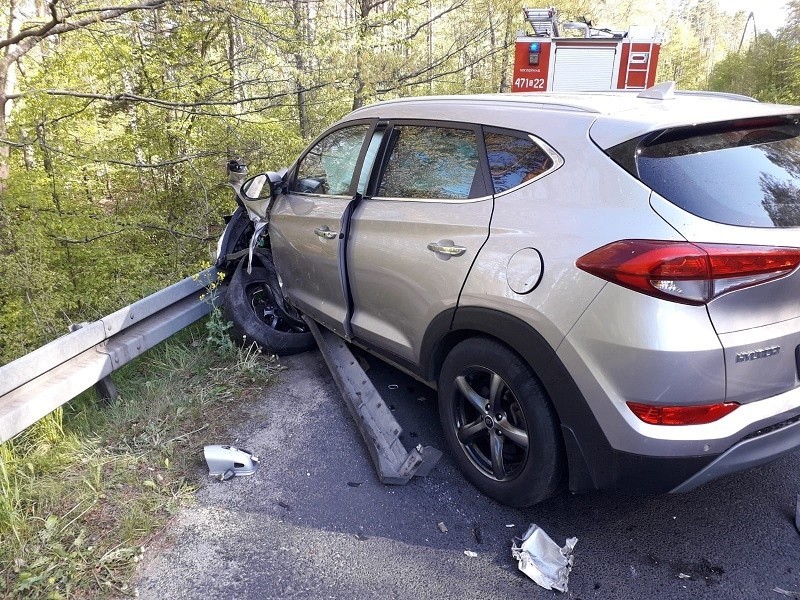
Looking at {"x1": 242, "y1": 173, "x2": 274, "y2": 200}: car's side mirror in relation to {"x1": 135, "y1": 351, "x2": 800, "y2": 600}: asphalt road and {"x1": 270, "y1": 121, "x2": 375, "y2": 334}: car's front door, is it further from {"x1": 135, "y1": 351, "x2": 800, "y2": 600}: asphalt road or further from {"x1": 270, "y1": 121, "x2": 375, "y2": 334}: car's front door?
{"x1": 135, "y1": 351, "x2": 800, "y2": 600}: asphalt road

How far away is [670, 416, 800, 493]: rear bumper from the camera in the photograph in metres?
2.10

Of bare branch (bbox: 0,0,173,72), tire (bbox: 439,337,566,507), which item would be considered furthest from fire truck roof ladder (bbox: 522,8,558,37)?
tire (bbox: 439,337,566,507)

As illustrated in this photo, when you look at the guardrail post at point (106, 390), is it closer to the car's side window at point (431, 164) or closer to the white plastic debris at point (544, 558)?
the car's side window at point (431, 164)

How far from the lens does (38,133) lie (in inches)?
281

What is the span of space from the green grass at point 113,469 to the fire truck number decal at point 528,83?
713 centimetres

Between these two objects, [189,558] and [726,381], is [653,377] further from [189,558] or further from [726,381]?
[189,558]

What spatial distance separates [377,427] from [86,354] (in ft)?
6.18

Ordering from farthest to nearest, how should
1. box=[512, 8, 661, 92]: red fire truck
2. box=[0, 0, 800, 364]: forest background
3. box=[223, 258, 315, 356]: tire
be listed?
box=[512, 8, 661, 92]: red fire truck, box=[0, 0, 800, 364]: forest background, box=[223, 258, 315, 356]: tire

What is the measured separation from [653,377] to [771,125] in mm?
1298

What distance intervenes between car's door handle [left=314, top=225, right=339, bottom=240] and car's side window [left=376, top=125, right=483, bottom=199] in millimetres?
423

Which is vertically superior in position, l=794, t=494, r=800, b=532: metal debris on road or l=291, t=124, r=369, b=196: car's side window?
l=291, t=124, r=369, b=196: car's side window

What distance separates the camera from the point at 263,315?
4734 millimetres

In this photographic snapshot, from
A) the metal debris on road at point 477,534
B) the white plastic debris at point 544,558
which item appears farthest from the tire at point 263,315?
the white plastic debris at point 544,558

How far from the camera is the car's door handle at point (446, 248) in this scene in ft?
8.82
